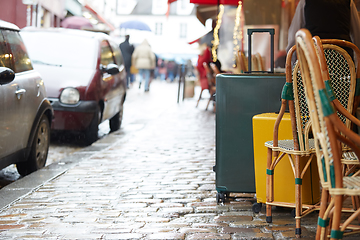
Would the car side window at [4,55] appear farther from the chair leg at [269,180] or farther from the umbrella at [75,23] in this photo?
the umbrella at [75,23]

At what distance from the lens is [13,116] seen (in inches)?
202

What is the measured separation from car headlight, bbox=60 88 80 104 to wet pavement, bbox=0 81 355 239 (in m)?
0.94

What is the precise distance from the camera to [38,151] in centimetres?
603

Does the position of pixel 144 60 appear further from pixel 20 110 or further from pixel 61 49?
pixel 20 110

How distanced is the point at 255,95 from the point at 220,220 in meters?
1.11

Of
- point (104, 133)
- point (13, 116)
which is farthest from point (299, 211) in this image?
point (104, 133)

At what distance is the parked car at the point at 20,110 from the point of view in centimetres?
496

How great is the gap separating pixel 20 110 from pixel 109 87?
11.9 feet

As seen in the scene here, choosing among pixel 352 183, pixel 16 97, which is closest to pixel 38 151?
pixel 16 97

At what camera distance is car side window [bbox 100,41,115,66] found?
8906 mm

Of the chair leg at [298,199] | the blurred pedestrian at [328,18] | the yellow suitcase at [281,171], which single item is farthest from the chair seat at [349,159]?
the blurred pedestrian at [328,18]

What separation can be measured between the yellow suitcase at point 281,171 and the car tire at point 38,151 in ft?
9.62

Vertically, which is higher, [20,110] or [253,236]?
[20,110]

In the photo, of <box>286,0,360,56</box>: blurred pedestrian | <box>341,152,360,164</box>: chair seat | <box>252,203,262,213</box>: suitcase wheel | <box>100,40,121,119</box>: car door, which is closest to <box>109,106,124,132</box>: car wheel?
<box>100,40,121,119</box>: car door
